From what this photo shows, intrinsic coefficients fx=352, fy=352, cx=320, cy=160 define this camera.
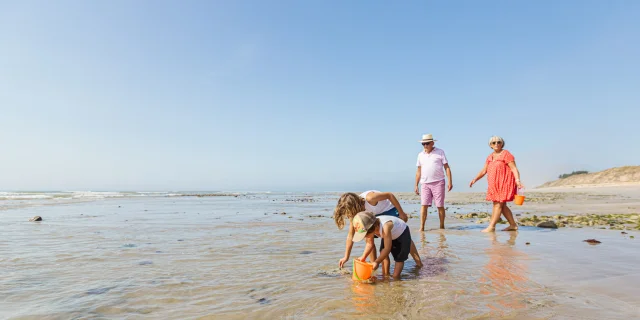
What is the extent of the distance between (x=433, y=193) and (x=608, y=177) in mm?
45534

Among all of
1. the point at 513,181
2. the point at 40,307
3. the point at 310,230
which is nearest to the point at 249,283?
the point at 40,307

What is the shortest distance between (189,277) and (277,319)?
6.21ft

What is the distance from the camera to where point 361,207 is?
4.77 meters

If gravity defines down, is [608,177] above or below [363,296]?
above

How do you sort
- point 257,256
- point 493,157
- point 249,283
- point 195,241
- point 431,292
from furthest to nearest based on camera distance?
point 493,157
point 195,241
point 257,256
point 249,283
point 431,292

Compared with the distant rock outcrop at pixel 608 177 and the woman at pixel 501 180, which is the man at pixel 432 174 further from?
the distant rock outcrop at pixel 608 177

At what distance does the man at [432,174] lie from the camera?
8398 millimetres

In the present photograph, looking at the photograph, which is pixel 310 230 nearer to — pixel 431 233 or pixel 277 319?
pixel 431 233

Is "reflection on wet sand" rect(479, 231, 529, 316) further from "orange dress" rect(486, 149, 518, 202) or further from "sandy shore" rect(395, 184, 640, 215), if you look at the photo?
"sandy shore" rect(395, 184, 640, 215)

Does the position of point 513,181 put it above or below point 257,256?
above

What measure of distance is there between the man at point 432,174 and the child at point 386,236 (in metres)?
4.03

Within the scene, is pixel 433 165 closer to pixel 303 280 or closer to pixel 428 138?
pixel 428 138

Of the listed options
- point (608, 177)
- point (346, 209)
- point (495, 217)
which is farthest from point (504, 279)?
point (608, 177)

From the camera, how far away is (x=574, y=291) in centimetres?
344
